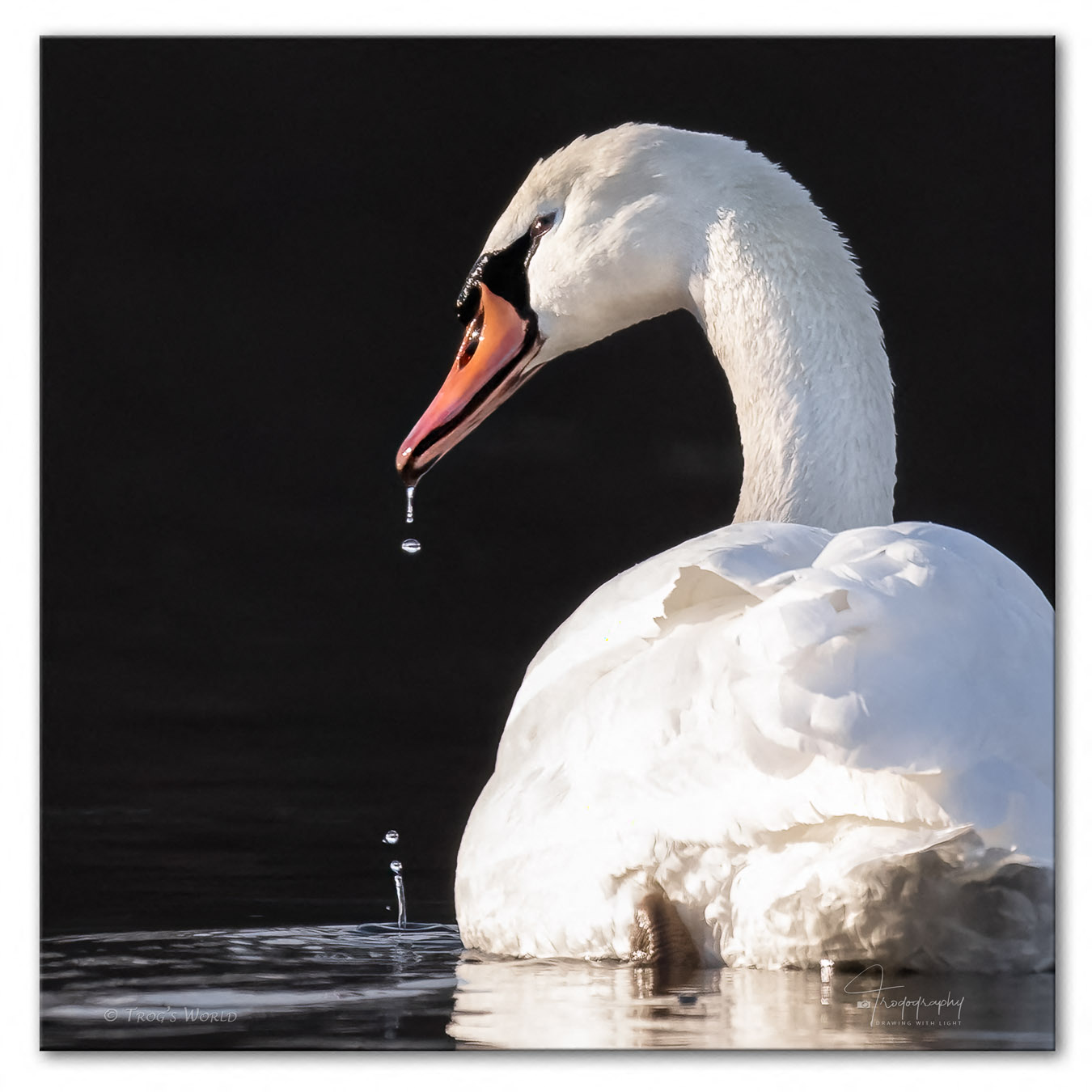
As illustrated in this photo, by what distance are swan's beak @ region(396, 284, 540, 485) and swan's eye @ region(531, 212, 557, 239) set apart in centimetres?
16

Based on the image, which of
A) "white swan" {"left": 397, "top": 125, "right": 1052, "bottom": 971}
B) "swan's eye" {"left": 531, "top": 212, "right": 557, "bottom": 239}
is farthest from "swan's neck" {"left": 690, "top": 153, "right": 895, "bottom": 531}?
"swan's eye" {"left": 531, "top": 212, "right": 557, "bottom": 239}

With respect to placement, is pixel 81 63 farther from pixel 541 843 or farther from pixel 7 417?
pixel 541 843

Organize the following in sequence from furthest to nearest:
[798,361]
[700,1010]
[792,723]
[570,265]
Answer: [570,265], [798,361], [700,1010], [792,723]

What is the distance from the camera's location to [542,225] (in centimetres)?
418

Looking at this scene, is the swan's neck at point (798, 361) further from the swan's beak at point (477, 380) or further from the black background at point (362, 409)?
the swan's beak at point (477, 380)

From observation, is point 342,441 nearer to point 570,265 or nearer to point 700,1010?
point 570,265

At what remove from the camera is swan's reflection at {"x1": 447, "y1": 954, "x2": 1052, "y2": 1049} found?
10.1ft

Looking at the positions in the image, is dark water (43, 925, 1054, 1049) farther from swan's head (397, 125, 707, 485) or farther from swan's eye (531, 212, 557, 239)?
swan's eye (531, 212, 557, 239)

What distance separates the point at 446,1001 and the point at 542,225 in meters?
1.64

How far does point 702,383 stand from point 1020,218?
2.38ft

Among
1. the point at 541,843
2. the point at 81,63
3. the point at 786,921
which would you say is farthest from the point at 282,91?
the point at 786,921

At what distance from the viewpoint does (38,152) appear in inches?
152

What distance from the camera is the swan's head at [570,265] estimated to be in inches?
160

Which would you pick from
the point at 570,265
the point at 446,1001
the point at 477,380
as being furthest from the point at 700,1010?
the point at 570,265
